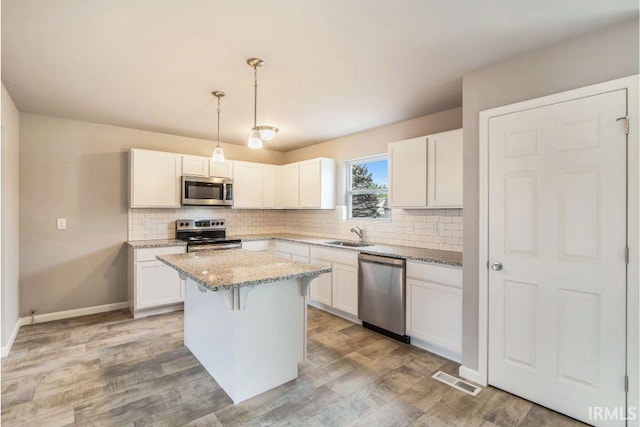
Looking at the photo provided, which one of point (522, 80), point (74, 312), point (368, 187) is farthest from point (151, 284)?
point (522, 80)

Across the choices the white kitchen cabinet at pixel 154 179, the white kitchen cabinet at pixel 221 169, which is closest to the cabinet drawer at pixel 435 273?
the white kitchen cabinet at pixel 221 169

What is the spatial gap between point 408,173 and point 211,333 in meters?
2.48

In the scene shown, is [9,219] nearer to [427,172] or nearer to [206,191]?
[206,191]

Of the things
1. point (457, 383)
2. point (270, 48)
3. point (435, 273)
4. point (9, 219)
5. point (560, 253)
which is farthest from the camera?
point (9, 219)

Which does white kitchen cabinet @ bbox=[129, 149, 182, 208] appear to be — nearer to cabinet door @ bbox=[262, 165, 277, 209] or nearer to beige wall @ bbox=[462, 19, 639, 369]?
cabinet door @ bbox=[262, 165, 277, 209]

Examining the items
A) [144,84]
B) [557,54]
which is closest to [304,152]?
[144,84]

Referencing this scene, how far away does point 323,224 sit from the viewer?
4.87 meters

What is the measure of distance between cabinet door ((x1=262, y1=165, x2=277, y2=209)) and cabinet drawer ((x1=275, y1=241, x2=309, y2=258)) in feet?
2.62

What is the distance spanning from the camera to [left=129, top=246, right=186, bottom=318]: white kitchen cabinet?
3.66 m

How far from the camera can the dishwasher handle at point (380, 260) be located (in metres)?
3.02

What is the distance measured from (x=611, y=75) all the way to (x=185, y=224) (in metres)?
4.64

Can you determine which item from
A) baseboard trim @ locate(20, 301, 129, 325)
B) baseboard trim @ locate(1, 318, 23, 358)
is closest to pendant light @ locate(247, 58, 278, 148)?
baseboard trim @ locate(1, 318, 23, 358)

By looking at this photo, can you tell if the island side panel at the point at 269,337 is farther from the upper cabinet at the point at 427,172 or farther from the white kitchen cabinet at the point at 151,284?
the white kitchen cabinet at the point at 151,284

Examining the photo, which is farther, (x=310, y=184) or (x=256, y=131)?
(x=310, y=184)
